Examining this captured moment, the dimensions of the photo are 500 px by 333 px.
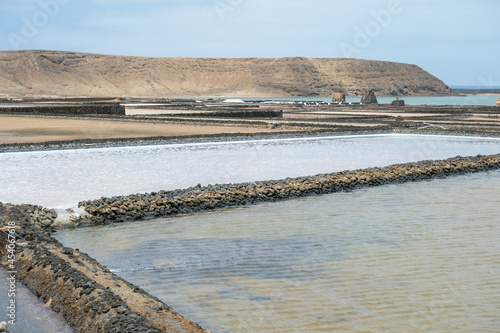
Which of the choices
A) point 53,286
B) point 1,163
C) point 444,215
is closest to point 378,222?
point 444,215

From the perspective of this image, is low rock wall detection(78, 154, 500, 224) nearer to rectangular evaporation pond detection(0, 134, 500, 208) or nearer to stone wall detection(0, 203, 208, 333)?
rectangular evaporation pond detection(0, 134, 500, 208)

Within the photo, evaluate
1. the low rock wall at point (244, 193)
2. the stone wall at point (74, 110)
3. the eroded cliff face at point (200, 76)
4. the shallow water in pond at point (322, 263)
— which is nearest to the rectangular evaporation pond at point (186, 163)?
the low rock wall at point (244, 193)

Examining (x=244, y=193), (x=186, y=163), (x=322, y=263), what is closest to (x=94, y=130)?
(x=186, y=163)

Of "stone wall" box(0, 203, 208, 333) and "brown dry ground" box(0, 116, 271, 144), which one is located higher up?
"brown dry ground" box(0, 116, 271, 144)

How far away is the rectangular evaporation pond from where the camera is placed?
8.77 metres

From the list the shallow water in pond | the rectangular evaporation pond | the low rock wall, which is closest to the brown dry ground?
the rectangular evaporation pond

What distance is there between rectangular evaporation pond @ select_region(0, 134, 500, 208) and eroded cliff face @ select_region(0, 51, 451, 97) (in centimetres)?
7330

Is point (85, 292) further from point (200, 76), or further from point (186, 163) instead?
point (200, 76)

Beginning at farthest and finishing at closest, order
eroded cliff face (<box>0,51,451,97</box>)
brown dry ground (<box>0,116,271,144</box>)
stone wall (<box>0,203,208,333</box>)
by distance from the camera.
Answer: eroded cliff face (<box>0,51,451,97</box>) → brown dry ground (<box>0,116,271,144</box>) → stone wall (<box>0,203,208,333</box>)

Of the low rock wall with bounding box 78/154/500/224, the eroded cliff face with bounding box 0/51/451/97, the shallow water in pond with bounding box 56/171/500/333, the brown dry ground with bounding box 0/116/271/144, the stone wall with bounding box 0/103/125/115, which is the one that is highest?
the eroded cliff face with bounding box 0/51/451/97

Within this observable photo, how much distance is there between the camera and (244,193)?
838 centimetres

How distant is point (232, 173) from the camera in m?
10.4

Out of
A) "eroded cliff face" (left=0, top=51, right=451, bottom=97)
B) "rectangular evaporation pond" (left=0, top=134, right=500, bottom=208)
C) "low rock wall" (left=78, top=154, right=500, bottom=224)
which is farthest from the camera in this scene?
"eroded cliff face" (left=0, top=51, right=451, bottom=97)

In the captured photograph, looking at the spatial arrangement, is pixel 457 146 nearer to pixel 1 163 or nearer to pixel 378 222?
pixel 378 222
